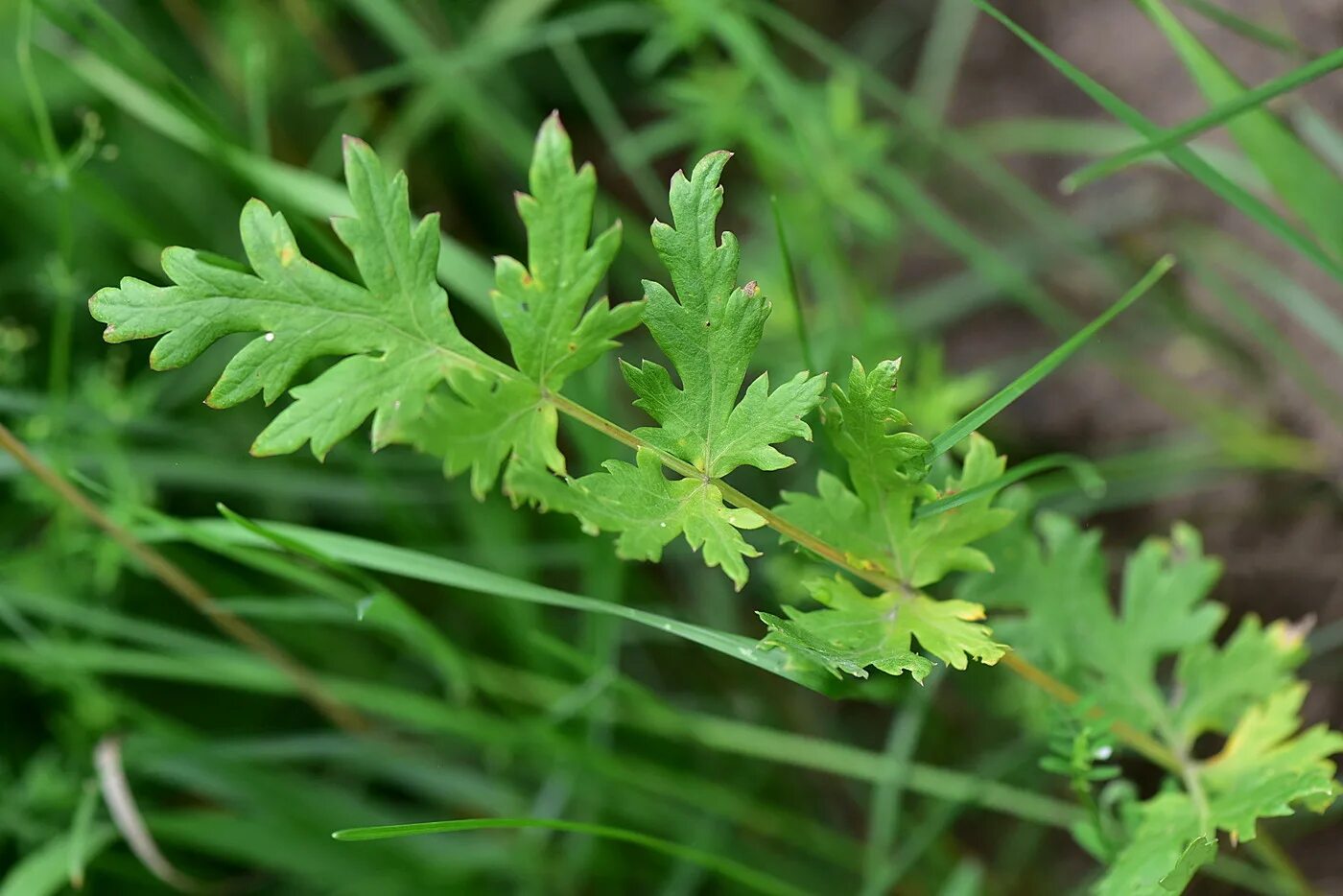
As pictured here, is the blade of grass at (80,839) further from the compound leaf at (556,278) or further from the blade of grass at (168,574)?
the compound leaf at (556,278)

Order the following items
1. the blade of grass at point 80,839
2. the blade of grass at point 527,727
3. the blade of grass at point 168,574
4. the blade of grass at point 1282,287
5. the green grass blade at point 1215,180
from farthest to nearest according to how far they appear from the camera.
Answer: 1. the blade of grass at point 1282,287
2. the blade of grass at point 527,727
3. the blade of grass at point 80,839
4. the blade of grass at point 168,574
5. the green grass blade at point 1215,180

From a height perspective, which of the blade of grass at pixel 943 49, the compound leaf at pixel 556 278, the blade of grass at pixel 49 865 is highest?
the blade of grass at pixel 943 49

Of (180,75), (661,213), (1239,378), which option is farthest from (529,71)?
(1239,378)

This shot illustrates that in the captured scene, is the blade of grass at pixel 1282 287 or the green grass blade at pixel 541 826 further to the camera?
the blade of grass at pixel 1282 287

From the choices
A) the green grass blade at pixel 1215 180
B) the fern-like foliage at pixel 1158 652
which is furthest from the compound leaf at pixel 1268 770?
the green grass blade at pixel 1215 180

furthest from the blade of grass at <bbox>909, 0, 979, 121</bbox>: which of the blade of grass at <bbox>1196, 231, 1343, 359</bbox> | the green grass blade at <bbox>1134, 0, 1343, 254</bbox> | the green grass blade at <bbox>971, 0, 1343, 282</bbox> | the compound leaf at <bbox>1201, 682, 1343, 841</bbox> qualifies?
the compound leaf at <bbox>1201, 682, 1343, 841</bbox>

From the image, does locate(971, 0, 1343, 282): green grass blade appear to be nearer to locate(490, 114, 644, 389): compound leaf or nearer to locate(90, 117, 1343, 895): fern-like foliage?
locate(90, 117, 1343, 895): fern-like foliage
